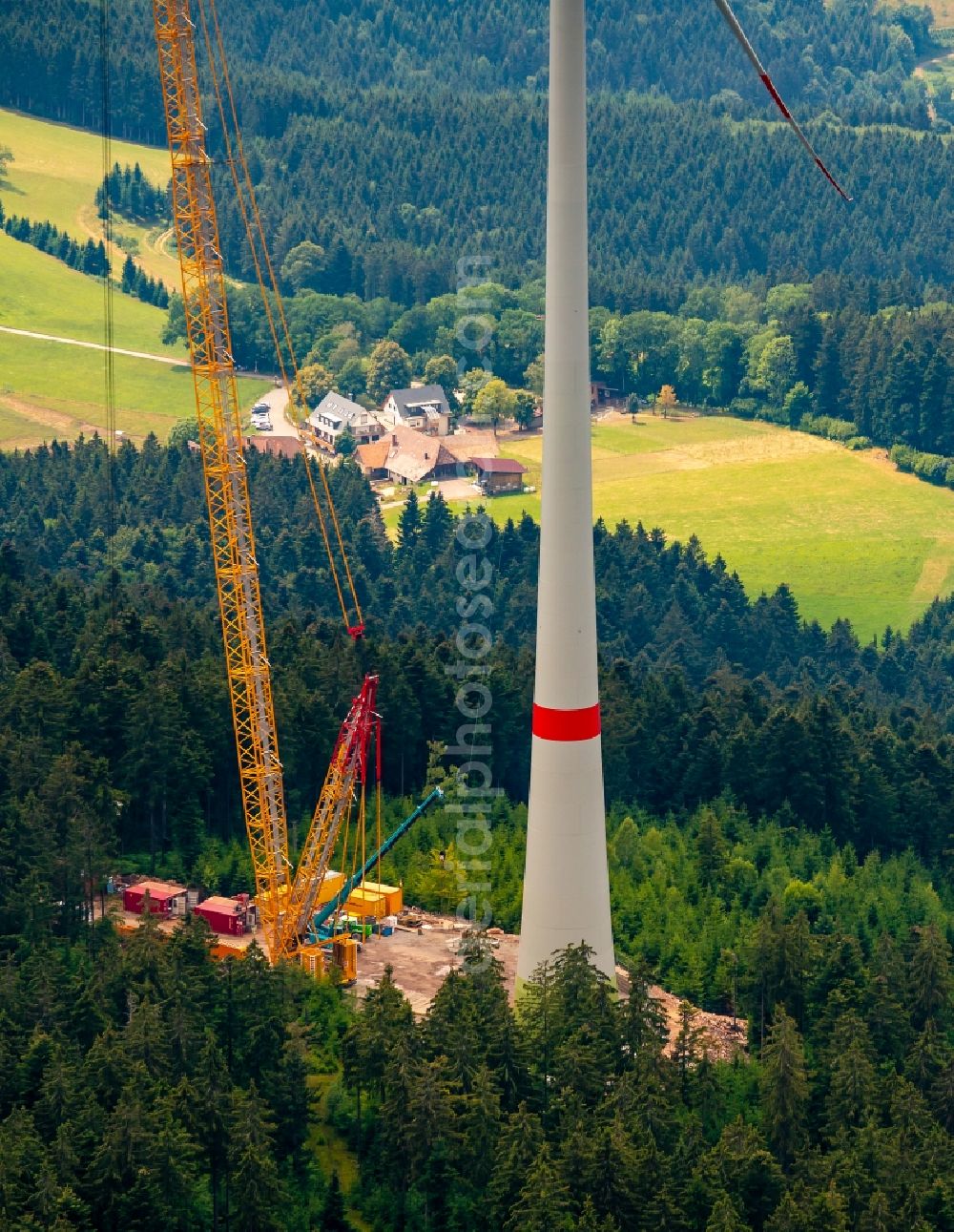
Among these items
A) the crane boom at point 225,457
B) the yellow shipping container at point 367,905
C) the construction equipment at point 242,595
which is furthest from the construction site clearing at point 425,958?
the crane boom at point 225,457

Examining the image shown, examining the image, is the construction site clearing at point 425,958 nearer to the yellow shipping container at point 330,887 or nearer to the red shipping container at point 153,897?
the red shipping container at point 153,897

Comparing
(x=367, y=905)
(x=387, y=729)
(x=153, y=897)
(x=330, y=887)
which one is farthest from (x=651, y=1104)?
(x=387, y=729)

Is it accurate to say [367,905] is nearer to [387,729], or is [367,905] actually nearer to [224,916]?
[224,916]

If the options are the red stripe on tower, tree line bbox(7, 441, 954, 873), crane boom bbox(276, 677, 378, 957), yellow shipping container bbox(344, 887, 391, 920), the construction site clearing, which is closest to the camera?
the red stripe on tower

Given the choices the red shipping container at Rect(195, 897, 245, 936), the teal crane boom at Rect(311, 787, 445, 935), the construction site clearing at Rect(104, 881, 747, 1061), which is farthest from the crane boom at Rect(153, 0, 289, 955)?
the construction site clearing at Rect(104, 881, 747, 1061)

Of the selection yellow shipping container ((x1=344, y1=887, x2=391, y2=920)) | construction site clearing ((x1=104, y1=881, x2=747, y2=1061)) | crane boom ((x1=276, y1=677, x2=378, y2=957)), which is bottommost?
construction site clearing ((x1=104, y1=881, x2=747, y2=1061))

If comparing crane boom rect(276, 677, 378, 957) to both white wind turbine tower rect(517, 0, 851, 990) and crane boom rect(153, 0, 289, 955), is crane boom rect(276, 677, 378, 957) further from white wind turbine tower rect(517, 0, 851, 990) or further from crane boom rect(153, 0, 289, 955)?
white wind turbine tower rect(517, 0, 851, 990)
